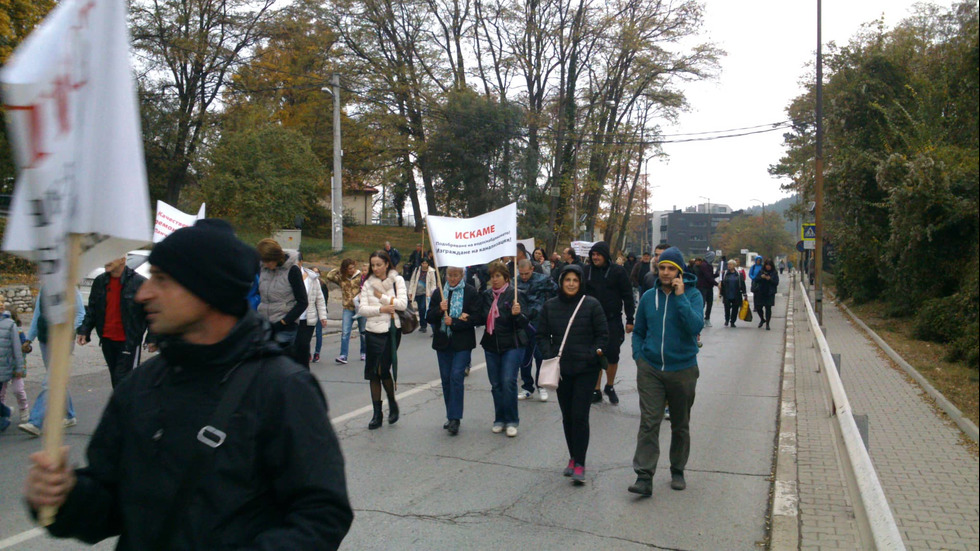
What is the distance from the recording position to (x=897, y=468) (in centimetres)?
498

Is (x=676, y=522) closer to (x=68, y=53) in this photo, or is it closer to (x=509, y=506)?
(x=509, y=506)

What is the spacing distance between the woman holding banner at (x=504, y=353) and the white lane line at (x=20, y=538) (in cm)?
424

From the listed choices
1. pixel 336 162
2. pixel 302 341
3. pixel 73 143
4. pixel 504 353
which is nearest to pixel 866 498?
pixel 73 143

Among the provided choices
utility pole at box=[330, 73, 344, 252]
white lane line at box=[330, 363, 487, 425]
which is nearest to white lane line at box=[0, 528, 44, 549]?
white lane line at box=[330, 363, 487, 425]

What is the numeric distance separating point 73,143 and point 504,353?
6.33 metres

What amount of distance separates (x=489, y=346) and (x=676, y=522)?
3.14 meters

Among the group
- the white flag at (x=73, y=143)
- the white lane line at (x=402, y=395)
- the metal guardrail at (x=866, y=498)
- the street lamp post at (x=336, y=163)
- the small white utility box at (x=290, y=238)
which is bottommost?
the white lane line at (x=402, y=395)

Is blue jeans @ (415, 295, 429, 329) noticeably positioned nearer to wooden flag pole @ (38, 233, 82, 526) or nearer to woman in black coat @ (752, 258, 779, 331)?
woman in black coat @ (752, 258, 779, 331)

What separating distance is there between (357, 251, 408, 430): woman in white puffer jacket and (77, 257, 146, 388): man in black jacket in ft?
7.05

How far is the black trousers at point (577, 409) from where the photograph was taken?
628cm

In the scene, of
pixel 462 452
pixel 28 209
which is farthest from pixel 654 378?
pixel 28 209

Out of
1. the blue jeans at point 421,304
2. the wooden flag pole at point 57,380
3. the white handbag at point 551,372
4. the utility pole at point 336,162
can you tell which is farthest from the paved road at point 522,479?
the utility pole at point 336,162

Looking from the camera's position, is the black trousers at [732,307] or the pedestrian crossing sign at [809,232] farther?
the pedestrian crossing sign at [809,232]

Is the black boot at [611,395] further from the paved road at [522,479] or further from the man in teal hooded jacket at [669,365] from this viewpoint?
the man in teal hooded jacket at [669,365]
